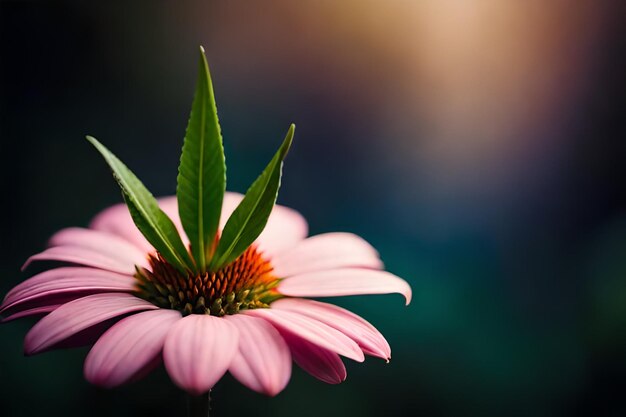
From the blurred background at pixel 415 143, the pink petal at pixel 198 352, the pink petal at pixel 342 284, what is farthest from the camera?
the blurred background at pixel 415 143

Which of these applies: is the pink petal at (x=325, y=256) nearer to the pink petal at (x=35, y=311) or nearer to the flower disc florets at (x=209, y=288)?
the flower disc florets at (x=209, y=288)

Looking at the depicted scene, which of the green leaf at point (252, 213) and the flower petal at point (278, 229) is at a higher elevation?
the green leaf at point (252, 213)

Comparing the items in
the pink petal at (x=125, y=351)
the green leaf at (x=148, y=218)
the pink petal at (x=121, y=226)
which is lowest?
the pink petal at (x=121, y=226)

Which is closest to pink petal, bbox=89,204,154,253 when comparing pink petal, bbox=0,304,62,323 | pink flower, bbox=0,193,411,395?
pink flower, bbox=0,193,411,395

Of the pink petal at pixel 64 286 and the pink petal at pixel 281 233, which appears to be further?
the pink petal at pixel 281 233

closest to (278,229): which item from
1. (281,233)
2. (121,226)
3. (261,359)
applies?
(281,233)

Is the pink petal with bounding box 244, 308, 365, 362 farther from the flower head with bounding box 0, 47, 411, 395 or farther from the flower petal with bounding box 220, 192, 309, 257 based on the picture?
the flower petal with bounding box 220, 192, 309, 257

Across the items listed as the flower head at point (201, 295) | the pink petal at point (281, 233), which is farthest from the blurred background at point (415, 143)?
the flower head at point (201, 295)
